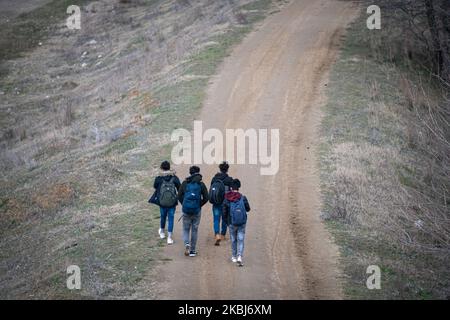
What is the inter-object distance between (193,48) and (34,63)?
14.3 m

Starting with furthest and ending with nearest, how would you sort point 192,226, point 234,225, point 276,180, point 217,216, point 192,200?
1. point 276,180
2. point 217,216
3. point 192,226
4. point 192,200
5. point 234,225

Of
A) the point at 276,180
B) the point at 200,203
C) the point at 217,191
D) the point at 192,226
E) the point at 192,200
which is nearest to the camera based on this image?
the point at 192,200

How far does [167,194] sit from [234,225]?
1845 millimetres

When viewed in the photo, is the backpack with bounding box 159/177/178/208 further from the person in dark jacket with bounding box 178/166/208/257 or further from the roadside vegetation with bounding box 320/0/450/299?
the roadside vegetation with bounding box 320/0/450/299

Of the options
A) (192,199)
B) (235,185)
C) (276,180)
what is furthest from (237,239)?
(276,180)

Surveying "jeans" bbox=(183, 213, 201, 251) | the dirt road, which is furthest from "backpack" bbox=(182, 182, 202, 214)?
the dirt road

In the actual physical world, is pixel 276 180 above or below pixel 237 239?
above

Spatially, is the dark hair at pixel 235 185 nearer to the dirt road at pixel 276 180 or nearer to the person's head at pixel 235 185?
the person's head at pixel 235 185

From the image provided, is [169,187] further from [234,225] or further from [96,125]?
[96,125]

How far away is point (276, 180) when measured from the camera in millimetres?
18562

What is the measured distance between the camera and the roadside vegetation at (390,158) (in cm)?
1388

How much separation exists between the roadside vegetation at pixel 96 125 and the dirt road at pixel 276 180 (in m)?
1.05

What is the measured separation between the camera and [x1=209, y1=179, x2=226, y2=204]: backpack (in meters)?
14.0
